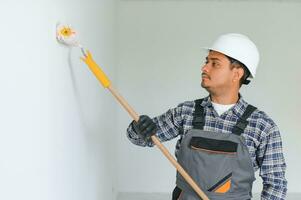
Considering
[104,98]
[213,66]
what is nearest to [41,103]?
[213,66]

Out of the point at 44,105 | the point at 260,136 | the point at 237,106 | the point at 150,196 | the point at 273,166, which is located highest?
the point at 44,105

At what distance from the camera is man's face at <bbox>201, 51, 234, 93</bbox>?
1654 mm

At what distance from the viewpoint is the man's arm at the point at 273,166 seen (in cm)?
158

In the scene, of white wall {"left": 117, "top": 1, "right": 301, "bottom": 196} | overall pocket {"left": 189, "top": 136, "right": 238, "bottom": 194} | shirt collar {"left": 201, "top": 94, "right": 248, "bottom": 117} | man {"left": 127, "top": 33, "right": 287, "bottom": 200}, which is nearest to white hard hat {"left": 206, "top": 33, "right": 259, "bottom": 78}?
man {"left": 127, "top": 33, "right": 287, "bottom": 200}

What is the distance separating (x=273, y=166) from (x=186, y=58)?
2356 millimetres

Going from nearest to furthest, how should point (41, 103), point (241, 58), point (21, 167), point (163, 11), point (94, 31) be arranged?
point (21, 167) → point (41, 103) → point (241, 58) → point (94, 31) → point (163, 11)

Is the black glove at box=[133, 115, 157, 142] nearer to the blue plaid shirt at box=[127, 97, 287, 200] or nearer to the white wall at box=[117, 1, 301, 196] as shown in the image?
the blue plaid shirt at box=[127, 97, 287, 200]

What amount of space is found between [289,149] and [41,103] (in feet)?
11.1

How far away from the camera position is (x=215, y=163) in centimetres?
158

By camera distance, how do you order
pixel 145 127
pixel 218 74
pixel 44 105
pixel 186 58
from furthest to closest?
1. pixel 186 58
2. pixel 218 74
3. pixel 145 127
4. pixel 44 105

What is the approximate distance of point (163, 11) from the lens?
377cm

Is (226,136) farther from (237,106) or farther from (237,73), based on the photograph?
(237,73)

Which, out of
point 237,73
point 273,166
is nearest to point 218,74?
point 237,73

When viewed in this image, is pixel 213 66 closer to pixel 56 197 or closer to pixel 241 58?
pixel 241 58
